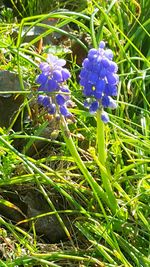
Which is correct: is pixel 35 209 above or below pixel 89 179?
below

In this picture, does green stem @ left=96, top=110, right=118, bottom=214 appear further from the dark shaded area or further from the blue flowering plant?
the dark shaded area

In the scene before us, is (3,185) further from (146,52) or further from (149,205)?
(146,52)

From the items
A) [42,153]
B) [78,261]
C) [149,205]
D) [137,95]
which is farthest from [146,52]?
[78,261]

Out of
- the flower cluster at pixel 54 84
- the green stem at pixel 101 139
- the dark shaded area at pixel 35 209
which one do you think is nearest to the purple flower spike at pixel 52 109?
the flower cluster at pixel 54 84

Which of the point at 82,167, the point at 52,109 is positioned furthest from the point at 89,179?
the point at 52,109

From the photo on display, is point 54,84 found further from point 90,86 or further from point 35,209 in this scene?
point 35,209

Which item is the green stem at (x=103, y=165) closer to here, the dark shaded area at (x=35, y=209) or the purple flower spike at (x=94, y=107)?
the purple flower spike at (x=94, y=107)

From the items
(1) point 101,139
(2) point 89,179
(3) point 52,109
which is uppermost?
(3) point 52,109

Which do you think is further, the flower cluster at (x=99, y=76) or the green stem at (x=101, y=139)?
the green stem at (x=101, y=139)
